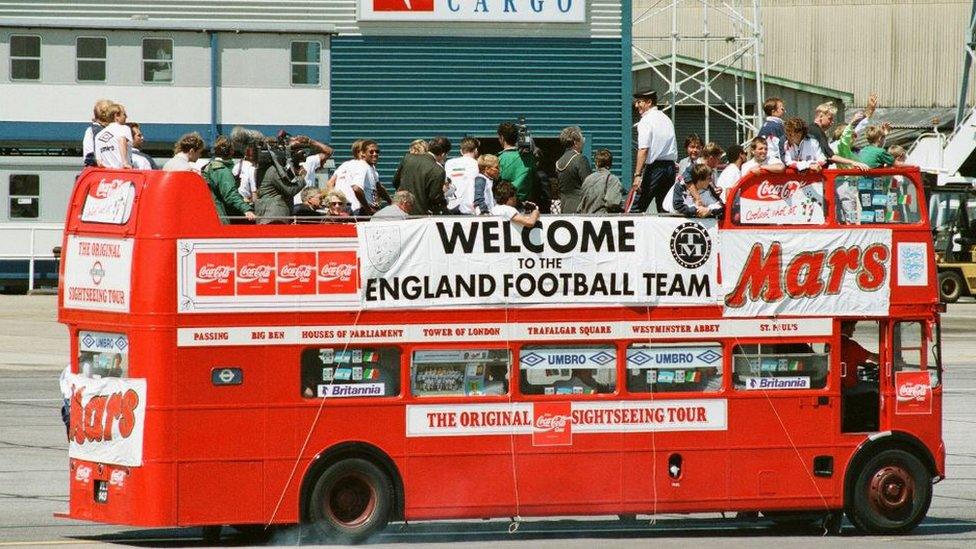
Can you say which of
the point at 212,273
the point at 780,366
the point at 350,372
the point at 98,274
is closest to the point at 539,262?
the point at 350,372

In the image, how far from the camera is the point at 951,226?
3775cm

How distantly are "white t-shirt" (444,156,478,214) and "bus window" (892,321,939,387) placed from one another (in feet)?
12.8

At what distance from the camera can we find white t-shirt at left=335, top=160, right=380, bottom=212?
14484 millimetres

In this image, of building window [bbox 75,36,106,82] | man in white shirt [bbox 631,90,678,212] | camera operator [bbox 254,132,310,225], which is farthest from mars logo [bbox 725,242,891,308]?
building window [bbox 75,36,106,82]

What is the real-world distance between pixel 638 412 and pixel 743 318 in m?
1.04

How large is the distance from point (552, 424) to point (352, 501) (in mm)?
1520

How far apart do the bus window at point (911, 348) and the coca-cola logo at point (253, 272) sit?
475 cm

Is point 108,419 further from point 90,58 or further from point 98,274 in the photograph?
point 90,58

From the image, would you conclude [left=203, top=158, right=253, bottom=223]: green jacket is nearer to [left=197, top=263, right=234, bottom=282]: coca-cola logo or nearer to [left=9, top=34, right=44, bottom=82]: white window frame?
[left=197, top=263, right=234, bottom=282]: coca-cola logo

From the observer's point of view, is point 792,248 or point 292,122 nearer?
point 792,248

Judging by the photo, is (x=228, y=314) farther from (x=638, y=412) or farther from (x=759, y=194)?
(x=759, y=194)

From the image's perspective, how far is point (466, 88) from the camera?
3909 centimetres

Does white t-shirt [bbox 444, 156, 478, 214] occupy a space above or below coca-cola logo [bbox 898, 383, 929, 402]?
above

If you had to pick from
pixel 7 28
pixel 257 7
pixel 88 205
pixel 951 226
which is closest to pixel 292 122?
pixel 257 7
